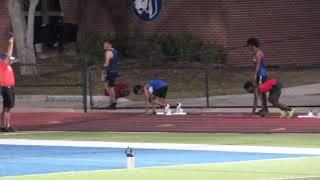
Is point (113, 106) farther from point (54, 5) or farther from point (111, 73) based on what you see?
point (54, 5)

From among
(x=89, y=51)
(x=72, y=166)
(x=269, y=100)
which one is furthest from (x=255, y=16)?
(x=72, y=166)

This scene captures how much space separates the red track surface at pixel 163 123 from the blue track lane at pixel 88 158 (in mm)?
4392

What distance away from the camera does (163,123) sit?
21516mm

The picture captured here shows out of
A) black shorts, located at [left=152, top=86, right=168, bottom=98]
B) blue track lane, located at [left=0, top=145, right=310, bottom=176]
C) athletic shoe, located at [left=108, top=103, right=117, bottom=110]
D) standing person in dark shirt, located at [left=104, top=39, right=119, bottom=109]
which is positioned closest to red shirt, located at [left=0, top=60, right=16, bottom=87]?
blue track lane, located at [left=0, top=145, right=310, bottom=176]

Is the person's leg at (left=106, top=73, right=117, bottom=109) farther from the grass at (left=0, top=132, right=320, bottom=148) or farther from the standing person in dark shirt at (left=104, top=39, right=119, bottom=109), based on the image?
the grass at (left=0, top=132, right=320, bottom=148)

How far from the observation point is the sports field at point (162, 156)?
39.6 ft

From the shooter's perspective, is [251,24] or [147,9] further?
[147,9]

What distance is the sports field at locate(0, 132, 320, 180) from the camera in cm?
1207

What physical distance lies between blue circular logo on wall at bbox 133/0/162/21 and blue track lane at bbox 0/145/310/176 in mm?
19998

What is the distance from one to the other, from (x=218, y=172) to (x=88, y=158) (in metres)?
2.91

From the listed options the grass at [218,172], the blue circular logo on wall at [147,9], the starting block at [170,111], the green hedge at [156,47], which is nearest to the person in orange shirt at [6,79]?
the starting block at [170,111]

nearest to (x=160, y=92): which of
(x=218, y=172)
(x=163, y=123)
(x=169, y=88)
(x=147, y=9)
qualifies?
(x=163, y=123)

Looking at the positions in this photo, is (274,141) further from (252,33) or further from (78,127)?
(252,33)

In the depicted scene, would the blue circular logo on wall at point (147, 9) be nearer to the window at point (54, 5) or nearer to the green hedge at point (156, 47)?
the green hedge at point (156, 47)
